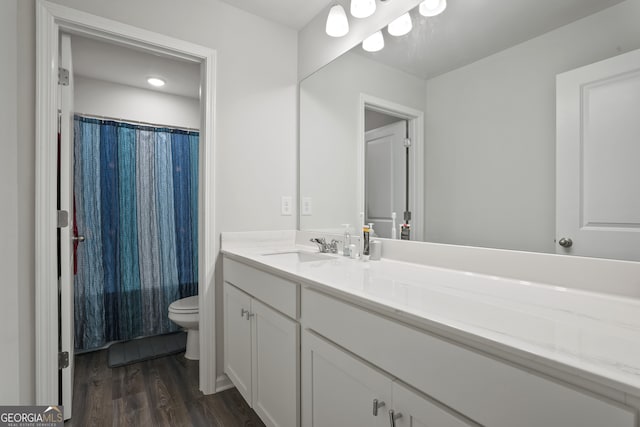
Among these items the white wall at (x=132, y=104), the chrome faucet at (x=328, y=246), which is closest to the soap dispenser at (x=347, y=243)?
the chrome faucet at (x=328, y=246)

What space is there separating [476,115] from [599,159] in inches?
17.5

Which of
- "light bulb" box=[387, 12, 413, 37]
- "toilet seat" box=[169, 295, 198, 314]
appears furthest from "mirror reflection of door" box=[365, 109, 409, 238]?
"toilet seat" box=[169, 295, 198, 314]

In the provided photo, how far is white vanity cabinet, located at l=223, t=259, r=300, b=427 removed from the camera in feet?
3.98

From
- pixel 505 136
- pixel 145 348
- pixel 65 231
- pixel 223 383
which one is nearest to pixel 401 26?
pixel 505 136

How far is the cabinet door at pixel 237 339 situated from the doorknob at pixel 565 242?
1268 millimetres

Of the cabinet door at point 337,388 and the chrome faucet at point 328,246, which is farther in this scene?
the chrome faucet at point 328,246

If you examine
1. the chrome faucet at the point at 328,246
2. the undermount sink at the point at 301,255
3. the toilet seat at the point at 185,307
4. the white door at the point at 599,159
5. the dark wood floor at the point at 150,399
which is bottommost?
the dark wood floor at the point at 150,399

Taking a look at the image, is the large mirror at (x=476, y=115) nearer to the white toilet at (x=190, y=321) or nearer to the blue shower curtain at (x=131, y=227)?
the white toilet at (x=190, y=321)

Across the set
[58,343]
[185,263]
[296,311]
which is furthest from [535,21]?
[185,263]

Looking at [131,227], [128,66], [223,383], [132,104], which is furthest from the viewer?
[132,104]

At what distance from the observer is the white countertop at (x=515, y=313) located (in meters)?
0.51

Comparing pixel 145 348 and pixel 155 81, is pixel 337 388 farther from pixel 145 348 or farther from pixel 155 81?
pixel 155 81

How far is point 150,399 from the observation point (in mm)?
1823

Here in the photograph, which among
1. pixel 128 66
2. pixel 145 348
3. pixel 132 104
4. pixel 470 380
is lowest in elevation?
pixel 145 348
